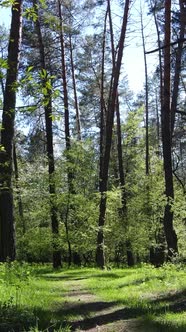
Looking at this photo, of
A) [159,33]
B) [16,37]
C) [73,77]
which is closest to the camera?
[16,37]

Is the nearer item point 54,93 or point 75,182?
point 54,93

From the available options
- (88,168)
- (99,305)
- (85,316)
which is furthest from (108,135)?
(85,316)

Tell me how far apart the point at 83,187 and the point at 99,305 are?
12.9 meters

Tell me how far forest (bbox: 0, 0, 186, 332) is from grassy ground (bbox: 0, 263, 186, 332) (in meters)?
0.03

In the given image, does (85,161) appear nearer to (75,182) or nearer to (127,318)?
(75,182)

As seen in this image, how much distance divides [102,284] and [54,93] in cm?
686

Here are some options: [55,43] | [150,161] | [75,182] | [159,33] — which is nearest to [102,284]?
[75,182]

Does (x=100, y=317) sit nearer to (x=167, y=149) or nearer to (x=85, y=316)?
(x=85, y=316)

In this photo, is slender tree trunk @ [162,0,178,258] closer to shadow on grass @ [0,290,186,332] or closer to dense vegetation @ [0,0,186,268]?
dense vegetation @ [0,0,186,268]

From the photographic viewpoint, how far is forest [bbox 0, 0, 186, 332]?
619 centimetres

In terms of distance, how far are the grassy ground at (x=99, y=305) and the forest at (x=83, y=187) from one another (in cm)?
3

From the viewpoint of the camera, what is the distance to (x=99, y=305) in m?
7.50

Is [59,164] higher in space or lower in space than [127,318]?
higher

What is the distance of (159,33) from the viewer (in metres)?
23.8
